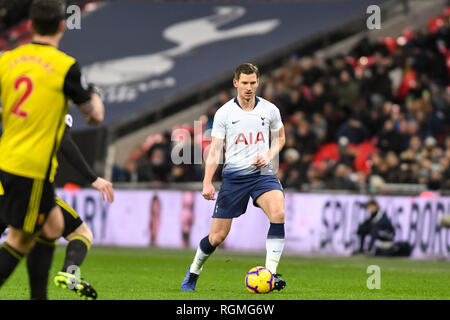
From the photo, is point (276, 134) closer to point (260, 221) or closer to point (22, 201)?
point (22, 201)

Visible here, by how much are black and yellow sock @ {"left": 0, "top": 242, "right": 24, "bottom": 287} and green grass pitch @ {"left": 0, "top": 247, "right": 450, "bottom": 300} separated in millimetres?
2123

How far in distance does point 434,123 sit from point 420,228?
4220mm

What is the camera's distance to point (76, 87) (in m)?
6.71

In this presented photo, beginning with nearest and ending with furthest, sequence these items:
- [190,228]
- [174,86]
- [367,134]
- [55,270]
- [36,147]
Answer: [36,147] < [55,270] < [190,228] < [367,134] < [174,86]

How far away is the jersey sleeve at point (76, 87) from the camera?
6.71 meters

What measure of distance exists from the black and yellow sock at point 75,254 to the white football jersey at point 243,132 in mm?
2510

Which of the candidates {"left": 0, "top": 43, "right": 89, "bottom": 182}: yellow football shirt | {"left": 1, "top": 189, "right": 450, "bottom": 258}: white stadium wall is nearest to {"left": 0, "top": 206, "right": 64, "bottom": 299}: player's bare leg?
{"left": 0, "top": 43, "right": 89, "bottom": 182}: yellow football shirt

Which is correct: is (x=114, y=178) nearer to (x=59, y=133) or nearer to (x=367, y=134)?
(x=367, y=134)

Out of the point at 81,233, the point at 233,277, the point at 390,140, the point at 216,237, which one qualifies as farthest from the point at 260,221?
the point at 81,233

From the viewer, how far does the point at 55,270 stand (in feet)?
43.7

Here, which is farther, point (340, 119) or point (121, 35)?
point (121, 35)

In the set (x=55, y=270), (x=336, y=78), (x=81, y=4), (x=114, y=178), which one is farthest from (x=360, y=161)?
(x=81, y=4)

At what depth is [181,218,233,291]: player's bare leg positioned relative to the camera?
33.2 ft

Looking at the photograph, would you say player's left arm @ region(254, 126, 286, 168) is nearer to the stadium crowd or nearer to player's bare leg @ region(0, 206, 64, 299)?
player's bare leg @ region(0, 206, 64, 299)
